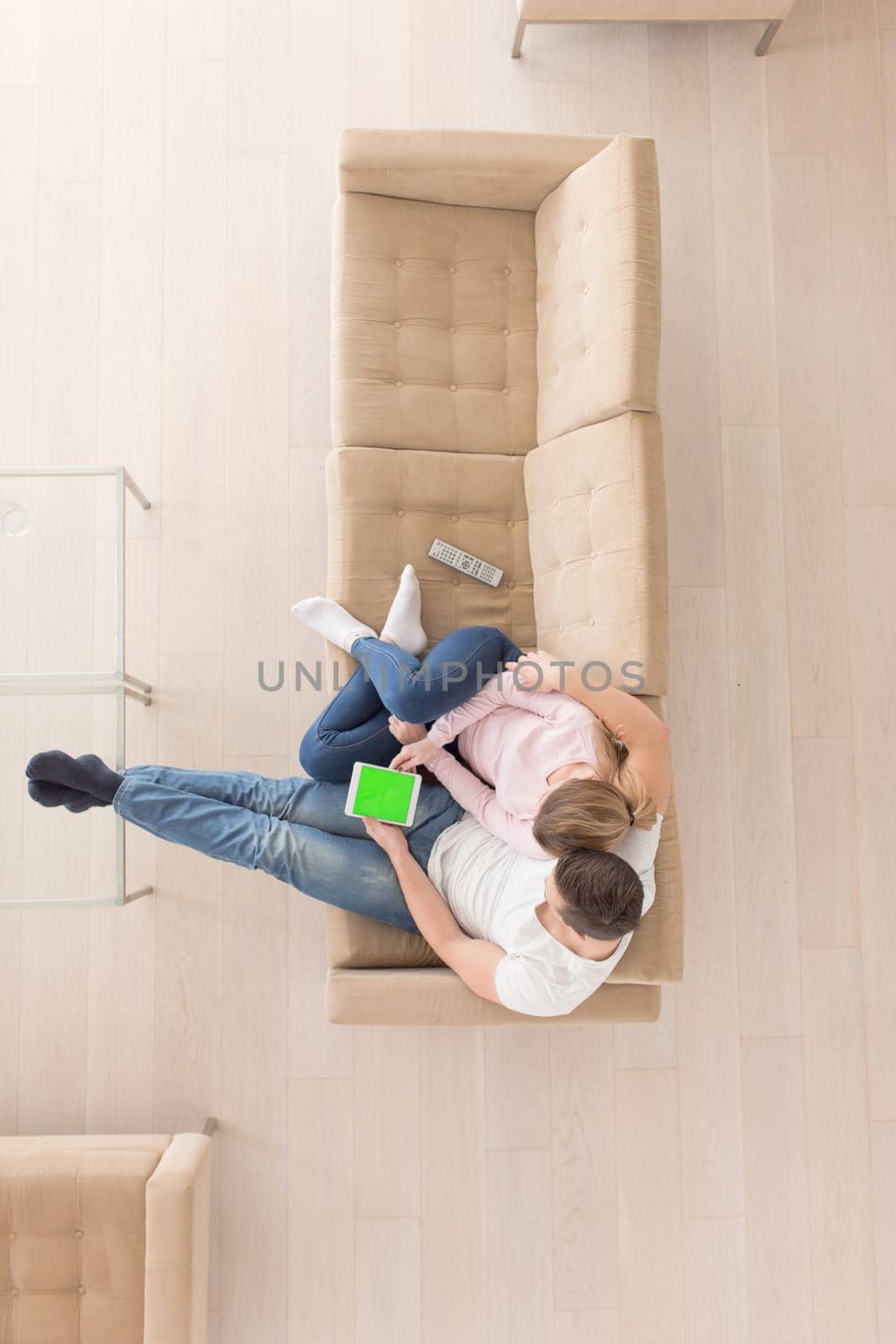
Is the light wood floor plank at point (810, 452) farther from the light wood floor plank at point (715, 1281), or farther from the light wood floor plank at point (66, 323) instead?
the light wood floor plank at point (66, 323)

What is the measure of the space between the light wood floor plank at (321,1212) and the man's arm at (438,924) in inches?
29.8

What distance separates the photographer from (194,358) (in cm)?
269

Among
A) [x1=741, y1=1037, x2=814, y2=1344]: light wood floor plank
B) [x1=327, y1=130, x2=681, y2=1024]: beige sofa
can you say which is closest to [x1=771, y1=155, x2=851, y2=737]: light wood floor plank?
[x1=327, y1=130, x2=681, y2=1024]: beige sofa

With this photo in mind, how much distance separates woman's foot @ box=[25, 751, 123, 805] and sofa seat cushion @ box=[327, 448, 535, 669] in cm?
62

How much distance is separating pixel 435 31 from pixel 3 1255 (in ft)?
11.6

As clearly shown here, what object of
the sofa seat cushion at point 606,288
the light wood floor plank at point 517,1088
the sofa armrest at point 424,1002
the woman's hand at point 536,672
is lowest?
the light wood floor plank at point 517,1088

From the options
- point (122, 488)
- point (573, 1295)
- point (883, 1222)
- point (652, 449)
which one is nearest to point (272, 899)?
point (122, 488)

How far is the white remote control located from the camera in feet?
7.61

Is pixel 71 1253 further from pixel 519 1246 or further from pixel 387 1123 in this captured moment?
pixel 519 1246

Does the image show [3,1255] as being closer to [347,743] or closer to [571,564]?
[347,743]

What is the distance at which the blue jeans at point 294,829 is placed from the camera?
2123 millimetres

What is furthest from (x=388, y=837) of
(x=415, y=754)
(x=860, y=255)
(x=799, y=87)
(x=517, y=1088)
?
(x=799, y=87)

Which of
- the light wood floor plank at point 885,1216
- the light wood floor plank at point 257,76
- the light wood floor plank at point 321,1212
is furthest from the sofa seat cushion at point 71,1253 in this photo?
the light wood floor plank at point 257,76

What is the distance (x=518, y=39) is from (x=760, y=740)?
2190 mm
